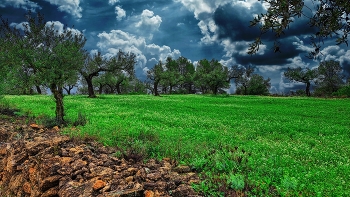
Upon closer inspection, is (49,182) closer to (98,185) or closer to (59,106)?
(98,185)

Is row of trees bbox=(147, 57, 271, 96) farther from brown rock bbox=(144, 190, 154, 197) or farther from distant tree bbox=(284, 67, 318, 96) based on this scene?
brown rock bbox=(144, 190, 154, 197)

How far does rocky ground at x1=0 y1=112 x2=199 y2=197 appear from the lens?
7.60 metres

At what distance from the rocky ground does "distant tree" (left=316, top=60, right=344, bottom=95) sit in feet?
261

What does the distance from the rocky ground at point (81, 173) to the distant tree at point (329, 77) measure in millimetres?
79461

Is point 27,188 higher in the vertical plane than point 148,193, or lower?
lower

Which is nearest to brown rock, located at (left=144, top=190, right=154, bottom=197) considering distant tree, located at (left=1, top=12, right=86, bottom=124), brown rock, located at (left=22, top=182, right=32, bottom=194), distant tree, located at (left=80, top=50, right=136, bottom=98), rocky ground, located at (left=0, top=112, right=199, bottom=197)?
rocky ground, located at (left=0, top=112, right=199, bottom=197)

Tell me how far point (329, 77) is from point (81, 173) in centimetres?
8369

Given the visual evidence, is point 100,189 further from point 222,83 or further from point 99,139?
point 222,83

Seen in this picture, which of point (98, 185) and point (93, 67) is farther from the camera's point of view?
point (93, 67)

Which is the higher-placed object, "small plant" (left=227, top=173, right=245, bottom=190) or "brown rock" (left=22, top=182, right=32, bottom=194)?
"small plant" (left=227, top=173, right=245, bottom=190)

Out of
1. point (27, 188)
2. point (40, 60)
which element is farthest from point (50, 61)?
point (27, 188)

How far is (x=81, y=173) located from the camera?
902 cm

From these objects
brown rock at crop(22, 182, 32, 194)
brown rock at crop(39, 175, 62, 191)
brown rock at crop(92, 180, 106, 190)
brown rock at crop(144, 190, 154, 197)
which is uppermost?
brown rock at crop(92, 180, 106, 190)

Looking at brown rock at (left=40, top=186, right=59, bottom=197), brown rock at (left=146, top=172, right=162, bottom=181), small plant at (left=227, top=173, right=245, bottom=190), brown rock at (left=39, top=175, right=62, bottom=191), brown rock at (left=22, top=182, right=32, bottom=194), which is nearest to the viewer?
small plant at (left=227, top=173, right=245, bottom=190)
